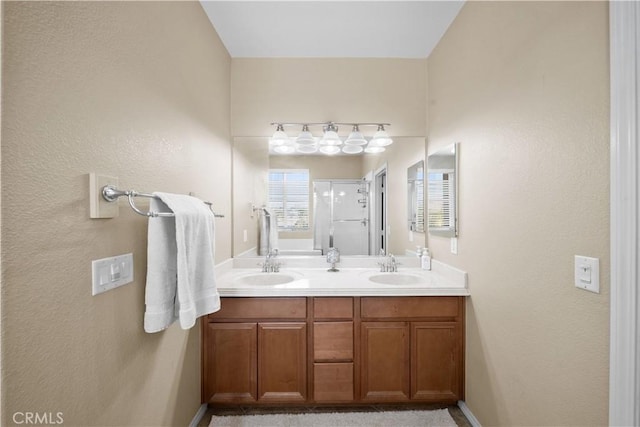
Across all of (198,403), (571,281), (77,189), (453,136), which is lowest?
(198,403)

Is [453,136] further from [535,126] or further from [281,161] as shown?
[281,161]

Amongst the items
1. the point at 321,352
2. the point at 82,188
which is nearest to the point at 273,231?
the point at 321,352

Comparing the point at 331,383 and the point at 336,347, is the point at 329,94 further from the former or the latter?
the point at 331,383

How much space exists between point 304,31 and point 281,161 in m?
0.96

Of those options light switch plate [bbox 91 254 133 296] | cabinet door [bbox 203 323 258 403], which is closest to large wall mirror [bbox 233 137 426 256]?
cabinet door [bbox 203 323 258 403]

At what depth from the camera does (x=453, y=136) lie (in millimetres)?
1848

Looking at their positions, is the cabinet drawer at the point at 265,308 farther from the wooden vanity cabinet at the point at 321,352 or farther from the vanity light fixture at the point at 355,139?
the vanity light fixture at the point at 355,139

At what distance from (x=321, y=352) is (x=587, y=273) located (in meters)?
1.38

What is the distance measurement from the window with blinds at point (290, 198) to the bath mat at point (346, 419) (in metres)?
1.32

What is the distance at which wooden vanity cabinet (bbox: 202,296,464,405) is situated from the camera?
1691 millimetres

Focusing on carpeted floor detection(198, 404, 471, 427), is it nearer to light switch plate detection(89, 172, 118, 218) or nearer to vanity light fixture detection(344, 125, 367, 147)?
light switch plate detection(89, 172, 118, 218)

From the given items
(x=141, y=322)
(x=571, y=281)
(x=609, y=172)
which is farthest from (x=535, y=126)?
(x=141, y=322)

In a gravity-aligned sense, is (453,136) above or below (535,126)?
above

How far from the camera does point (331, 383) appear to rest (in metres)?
1.69
